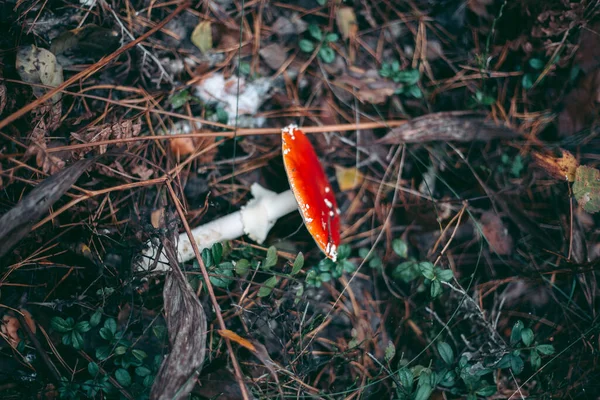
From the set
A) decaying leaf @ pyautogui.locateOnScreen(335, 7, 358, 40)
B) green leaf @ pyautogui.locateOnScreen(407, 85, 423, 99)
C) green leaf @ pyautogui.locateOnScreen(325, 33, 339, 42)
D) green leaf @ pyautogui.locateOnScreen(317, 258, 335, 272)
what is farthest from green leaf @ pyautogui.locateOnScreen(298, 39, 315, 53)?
green leaf @ pyautogui.locateOnScreen(317, 258, 335, 272)

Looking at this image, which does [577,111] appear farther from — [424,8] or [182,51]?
[182,51]

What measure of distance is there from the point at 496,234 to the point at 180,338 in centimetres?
183

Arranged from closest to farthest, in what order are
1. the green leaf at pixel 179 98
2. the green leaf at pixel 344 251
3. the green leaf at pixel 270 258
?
the green leaf at pixel 270 258
the green leaf at pixel 344 251
the green leaf at pixel 179 98

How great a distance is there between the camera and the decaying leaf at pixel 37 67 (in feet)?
6.46

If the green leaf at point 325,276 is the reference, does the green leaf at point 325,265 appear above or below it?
above

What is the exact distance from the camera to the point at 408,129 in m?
2.48

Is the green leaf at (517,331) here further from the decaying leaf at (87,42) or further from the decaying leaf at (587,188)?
the decaying leaf at (87,42)

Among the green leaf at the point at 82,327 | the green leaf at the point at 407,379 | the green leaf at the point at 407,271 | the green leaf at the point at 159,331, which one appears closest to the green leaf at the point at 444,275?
the green leaf at the point at 407,271

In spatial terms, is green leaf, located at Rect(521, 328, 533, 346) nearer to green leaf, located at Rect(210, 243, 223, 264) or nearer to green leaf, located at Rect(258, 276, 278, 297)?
green leaf, located at Rect(258, 276, 278, 297)

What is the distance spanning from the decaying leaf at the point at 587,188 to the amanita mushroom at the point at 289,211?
4.04 ft

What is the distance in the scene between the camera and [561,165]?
7.26 feet

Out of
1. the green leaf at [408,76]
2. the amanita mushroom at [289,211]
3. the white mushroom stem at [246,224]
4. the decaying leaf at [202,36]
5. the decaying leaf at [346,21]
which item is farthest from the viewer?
the decaying leaf at [346,21]

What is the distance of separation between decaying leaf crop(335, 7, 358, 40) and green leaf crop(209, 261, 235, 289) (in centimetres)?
169

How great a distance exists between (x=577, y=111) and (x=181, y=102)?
7.63 feet
